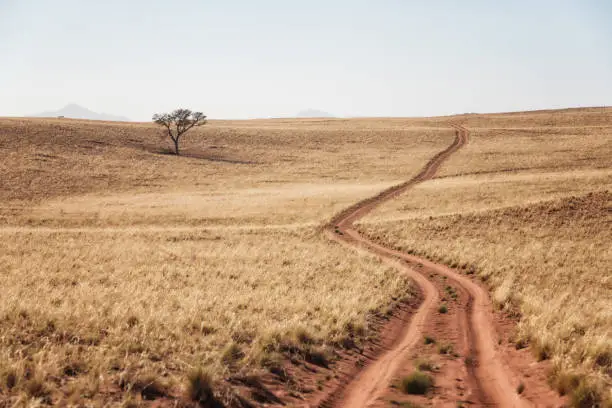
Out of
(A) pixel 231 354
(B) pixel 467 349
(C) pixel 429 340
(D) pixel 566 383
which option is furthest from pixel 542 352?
(A) pixel 231 354

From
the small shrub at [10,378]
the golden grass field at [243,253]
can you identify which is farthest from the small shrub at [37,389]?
the small shrub at [10,378]

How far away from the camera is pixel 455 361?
9.55m

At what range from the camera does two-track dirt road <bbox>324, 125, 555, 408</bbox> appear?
24.8ft

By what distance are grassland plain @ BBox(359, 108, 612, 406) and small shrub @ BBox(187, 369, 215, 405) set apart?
573 cm

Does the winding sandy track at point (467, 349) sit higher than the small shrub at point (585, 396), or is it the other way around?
the small shrub at point (585, 396)

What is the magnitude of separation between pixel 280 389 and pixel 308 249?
17584 mm

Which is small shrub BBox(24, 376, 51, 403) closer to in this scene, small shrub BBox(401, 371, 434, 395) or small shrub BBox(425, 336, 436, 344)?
small shrub BBox(401, 371, 434, 395)

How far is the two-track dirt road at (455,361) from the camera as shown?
298 inches

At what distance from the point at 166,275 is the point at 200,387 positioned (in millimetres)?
10926

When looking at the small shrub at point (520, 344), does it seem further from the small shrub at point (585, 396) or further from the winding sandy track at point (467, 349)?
the small shrub at point (585, 396)

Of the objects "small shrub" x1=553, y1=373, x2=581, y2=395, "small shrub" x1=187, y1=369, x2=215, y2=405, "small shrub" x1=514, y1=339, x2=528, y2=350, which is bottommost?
"small shrub" x1=514, y1=339, x2=528, y2=350

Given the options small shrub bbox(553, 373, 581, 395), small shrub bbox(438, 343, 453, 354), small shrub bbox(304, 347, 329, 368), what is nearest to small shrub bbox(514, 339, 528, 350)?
small shrub bbox(438, 343, 453, 354)

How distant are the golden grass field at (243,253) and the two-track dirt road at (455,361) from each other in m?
0.93

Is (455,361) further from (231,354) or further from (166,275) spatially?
(166,275)
